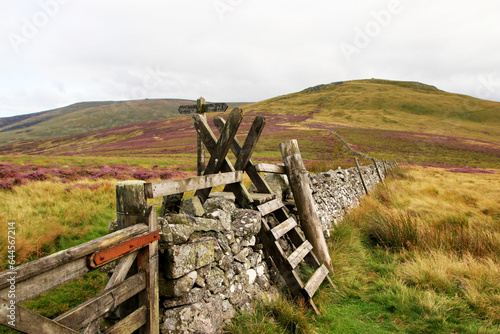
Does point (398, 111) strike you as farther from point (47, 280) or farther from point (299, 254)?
point (47, 280)

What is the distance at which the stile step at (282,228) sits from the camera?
4.15 metres

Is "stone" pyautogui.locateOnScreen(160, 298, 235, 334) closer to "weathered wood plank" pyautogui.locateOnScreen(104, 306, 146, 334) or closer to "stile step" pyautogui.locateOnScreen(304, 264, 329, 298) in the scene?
"weathered wood plank" pyautogui.locateOnScreen(104, 306, 146, 334)

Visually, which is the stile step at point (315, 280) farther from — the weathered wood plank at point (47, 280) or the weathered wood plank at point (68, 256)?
the weathered wood plank at point (47, 280)

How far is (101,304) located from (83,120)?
151 metres

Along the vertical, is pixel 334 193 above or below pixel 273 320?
above

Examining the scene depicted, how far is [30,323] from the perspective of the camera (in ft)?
5.13

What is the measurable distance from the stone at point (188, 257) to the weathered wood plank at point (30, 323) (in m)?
1.03

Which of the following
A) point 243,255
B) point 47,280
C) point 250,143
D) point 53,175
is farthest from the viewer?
point 53,175

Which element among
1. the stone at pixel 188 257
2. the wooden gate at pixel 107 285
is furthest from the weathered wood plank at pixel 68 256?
the stone at pixel 188 257

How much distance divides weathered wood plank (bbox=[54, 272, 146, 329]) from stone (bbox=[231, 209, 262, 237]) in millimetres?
1517

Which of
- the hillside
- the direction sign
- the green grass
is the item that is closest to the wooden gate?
the green grass

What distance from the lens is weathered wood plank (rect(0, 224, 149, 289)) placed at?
5.06 feet

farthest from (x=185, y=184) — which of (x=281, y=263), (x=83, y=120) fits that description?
(x=83, y=120)

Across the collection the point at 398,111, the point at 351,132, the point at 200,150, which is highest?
the point at 398,111
